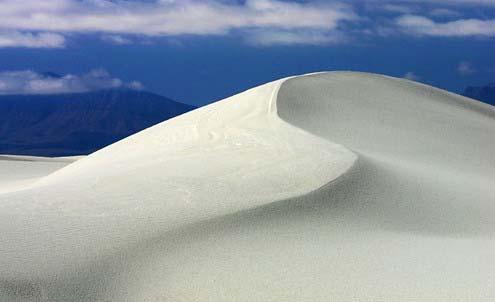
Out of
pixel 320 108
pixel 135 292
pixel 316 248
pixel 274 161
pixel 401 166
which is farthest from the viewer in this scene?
pixel 320 108

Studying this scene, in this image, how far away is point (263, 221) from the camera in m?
7.82

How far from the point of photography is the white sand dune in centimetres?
632

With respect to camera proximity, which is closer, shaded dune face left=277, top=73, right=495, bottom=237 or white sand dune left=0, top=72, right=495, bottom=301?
white sand dune left=0, top=72, right=495, bottom=301

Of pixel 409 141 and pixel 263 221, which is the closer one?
pixel 263 221

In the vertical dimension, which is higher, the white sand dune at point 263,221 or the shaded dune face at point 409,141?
the white sand dune at point 263,221

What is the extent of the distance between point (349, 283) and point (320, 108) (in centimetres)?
862

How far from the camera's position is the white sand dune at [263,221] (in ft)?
20.7

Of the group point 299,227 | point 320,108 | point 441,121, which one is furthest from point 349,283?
point 441,121

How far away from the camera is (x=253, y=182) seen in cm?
912

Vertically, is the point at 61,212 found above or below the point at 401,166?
above

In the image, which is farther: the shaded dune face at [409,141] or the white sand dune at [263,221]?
the shaded dune face at [409,141]

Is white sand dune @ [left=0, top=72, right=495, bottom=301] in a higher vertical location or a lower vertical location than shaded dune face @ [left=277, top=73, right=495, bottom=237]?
higher

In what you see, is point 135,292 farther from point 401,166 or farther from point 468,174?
point 468,174

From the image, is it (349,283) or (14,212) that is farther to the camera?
(14,212)
